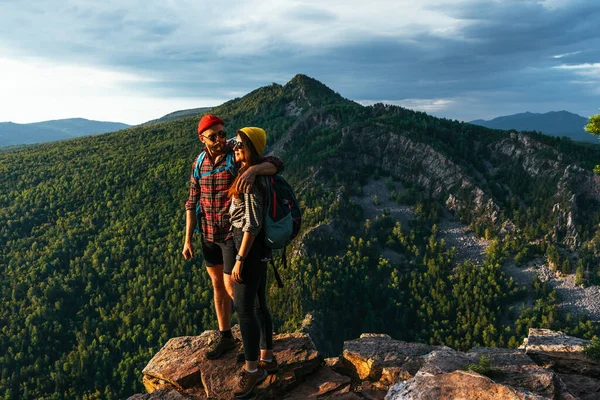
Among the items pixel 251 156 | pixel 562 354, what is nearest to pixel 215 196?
pixel 251 156

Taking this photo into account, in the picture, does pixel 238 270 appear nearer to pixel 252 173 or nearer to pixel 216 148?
pixel 252 173

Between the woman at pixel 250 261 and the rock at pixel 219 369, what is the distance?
0.50 m

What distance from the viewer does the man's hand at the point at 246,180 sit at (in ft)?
21.0

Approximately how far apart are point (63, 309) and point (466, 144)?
116 m

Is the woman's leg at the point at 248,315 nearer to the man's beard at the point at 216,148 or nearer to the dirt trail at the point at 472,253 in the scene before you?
the man's beard at the point at 216,148

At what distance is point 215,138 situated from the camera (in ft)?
24.5

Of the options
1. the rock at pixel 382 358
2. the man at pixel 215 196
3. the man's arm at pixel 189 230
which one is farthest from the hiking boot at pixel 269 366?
the man's arm at pixel 189 230

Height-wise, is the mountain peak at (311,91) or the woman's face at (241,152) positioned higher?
the mountain peak at (311,91)

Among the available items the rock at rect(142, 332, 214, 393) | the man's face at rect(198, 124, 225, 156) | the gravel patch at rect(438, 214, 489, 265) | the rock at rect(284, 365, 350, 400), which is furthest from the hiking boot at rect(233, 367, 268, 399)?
the gravel patch at rect(438, 214, 489, 265)

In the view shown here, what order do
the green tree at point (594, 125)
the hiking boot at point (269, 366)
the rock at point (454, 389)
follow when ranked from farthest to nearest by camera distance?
1. the green tree at point (594, 125)
2. the hiking boot at point (269, 366)
3. the rock at point (454, 389)

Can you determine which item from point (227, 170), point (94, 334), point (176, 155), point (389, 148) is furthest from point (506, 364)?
point (176, 155)

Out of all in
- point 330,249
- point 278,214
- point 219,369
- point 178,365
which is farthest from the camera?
point 330,249

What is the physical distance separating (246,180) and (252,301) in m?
2.46

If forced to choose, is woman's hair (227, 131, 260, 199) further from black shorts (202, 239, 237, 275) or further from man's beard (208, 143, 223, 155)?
black shorts (202, 239, 237, 275)
